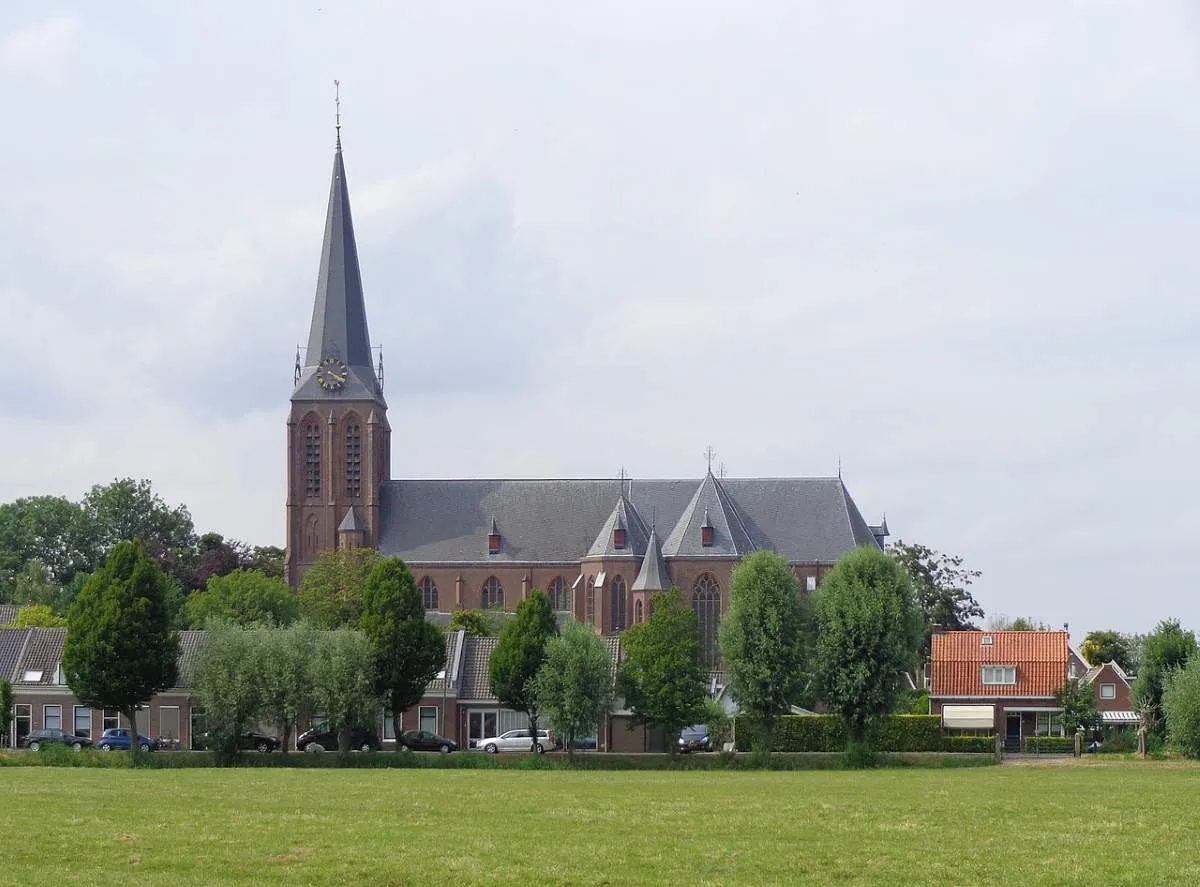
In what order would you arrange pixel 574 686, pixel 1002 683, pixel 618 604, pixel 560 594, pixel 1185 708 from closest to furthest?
1. pixel 1185 708
2. pixel 574 686
3. pixel 1002 683
4. pixel 618 604
5. pixel 560 594

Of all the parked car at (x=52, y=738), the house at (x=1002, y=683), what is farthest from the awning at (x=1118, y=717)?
the parked car at (x=52, y=738)

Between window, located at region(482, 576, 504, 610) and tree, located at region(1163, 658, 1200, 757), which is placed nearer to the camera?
tree, located at region(1163, 658, 1200, 757)

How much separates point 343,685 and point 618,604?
45737 millimetres

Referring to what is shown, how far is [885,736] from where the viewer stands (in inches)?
2525

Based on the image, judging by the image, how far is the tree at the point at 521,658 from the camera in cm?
6150

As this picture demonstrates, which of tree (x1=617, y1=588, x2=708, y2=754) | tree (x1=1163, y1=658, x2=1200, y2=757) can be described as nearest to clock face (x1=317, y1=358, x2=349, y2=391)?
tree (x1=617, y1=588, x2=708, y2=754)

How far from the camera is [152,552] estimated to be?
119125 mm

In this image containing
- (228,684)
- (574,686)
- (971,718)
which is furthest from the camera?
(971,718)

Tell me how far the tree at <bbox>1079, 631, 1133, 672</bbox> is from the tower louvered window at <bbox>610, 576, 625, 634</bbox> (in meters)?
43.3

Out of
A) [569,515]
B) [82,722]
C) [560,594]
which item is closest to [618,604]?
[560,594]

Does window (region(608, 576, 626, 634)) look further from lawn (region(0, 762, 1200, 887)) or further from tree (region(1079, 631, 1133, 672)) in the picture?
lawn (region(0, 762, 1200, 887))

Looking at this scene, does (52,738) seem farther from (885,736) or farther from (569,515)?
(569,515)

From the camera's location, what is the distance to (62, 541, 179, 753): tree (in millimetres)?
56094

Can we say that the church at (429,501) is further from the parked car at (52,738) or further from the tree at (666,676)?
the tree at (666,676)
